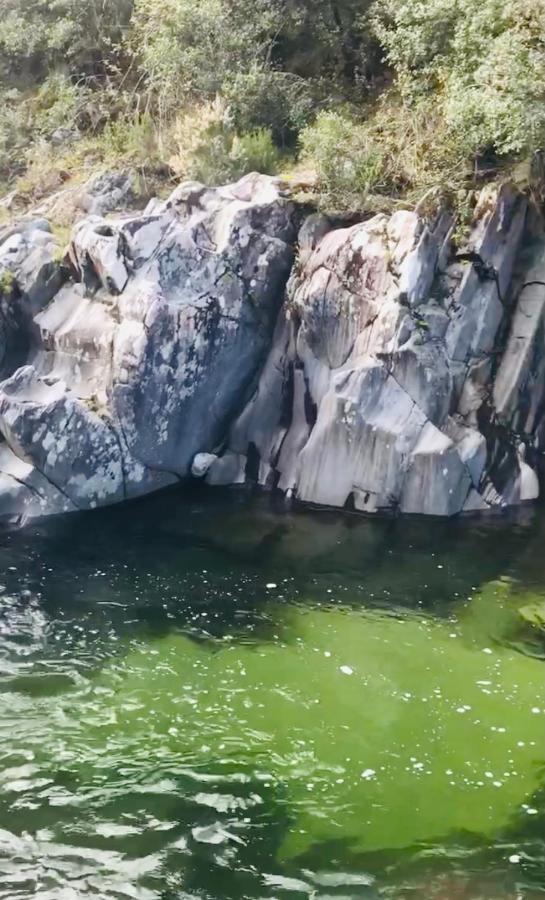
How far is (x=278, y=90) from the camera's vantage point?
20.0 m

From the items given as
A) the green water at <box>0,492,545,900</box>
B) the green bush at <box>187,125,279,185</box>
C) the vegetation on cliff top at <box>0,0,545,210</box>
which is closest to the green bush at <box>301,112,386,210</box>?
the vegetation on cliff top at <box>0,0,545,210</box>

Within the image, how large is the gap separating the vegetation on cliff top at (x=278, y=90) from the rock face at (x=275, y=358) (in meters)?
1.51

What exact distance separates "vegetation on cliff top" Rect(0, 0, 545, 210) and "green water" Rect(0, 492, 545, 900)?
7508 millimetres

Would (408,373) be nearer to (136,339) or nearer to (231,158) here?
(136,339)

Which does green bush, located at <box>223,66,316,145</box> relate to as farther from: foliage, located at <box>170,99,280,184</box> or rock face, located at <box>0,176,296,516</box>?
rock face, located at <box>0,176,296,516</box>

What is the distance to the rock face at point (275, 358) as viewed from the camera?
15445 millimetres

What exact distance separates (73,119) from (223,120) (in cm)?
574

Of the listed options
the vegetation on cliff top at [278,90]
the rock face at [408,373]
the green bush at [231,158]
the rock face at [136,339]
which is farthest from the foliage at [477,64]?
the rock face at [136,339]

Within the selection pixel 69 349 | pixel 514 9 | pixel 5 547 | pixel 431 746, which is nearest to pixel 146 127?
pixel 69 349

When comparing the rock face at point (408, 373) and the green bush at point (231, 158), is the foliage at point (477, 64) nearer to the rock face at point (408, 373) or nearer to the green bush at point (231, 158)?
the rock face at point (408, 373)

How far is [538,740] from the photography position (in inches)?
356

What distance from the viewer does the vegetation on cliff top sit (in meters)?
15.5

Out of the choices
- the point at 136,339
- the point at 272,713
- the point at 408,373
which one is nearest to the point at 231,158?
the point at 136,339

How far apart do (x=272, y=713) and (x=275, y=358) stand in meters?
9.01
